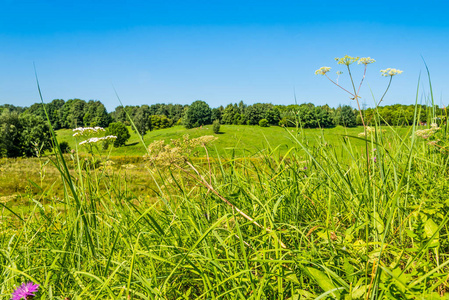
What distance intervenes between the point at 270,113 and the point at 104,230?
60.9m

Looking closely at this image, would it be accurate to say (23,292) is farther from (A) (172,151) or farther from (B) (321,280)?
(A) (172,151)

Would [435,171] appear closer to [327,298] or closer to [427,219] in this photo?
[427,219]

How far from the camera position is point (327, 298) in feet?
2.82

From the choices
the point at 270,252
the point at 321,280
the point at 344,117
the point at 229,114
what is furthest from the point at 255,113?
the point at 321,280

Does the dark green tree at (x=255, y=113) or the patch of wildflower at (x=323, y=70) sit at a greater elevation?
the dark green tree at (x=255, y=113)

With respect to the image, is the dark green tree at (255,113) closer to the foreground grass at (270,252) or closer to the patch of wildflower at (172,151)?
the patch of wildflower at (172,151)

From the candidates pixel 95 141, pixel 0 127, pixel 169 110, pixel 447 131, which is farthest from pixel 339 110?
pixel 169 110

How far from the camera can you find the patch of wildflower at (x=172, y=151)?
1747 millimetres

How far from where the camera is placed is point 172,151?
6.01ft

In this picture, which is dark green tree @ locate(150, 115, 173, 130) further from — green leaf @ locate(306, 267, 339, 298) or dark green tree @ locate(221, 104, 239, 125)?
green leaf @ locate(306, 267, 339, 298)

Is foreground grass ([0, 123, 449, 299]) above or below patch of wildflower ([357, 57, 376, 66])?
below

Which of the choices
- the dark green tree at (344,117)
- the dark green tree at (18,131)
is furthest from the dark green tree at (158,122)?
the dark green tree at (344,117)

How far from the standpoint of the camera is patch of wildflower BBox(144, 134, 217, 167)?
175 centimetres

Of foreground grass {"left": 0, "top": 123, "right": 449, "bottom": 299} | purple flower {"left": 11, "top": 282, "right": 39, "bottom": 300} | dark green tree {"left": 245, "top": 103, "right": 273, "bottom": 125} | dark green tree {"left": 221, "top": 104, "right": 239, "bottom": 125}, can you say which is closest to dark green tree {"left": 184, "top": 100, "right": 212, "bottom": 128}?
dark green tree {"left": 221, "top": 104, "right": 239, "bottom": 125}
